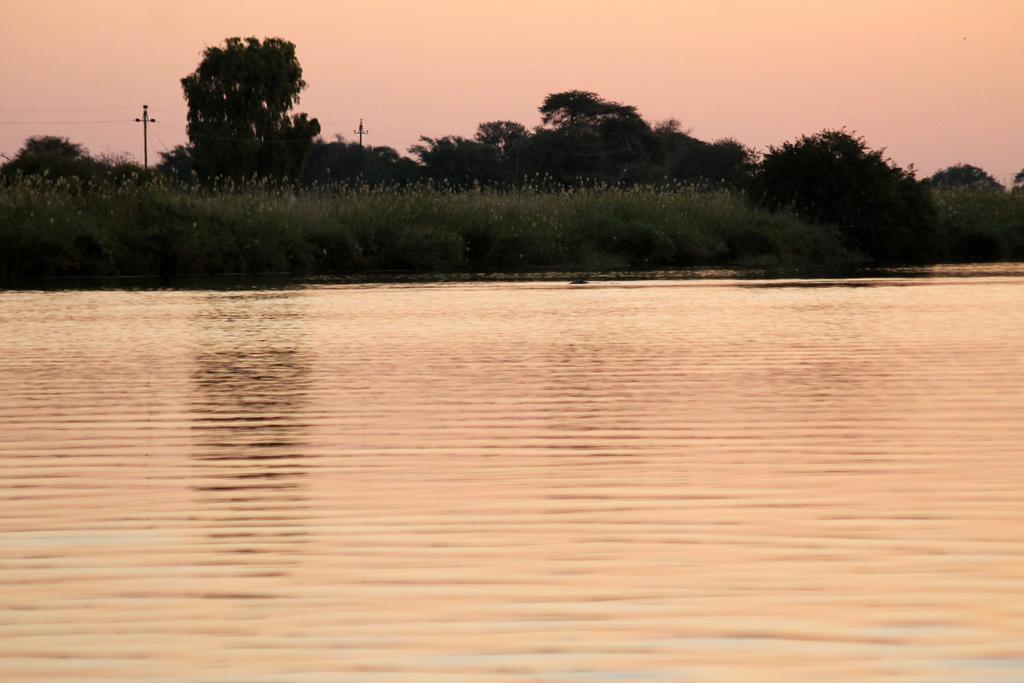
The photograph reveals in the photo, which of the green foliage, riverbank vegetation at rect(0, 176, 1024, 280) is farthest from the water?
the green foliage

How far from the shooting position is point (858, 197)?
5000 centimetres

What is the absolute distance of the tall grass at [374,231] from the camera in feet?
117

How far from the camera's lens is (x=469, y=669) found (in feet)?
13.5

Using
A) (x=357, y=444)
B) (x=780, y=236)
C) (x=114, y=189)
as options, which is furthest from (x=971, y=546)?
(x=780, y=236)

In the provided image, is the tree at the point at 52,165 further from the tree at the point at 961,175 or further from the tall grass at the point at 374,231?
the tree at the point at 961,175

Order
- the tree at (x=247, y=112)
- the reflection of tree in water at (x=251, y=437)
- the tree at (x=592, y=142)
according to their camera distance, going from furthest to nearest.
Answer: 1. the tree at (x=592, y=142)
2. the tree at (x=247, y=112)
3. the reflection of tree in water at (x=251, y=437)

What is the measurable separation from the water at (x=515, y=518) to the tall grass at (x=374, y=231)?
22.6m

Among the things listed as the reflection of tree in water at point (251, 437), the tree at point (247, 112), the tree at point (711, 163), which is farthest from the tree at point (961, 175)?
the reflection of tree in water at point (251, 437)

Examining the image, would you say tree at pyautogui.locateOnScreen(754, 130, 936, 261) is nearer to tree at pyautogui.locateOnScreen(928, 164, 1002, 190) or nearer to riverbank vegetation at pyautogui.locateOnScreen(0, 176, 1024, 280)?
riverbank vegetation at pyautogui.locateOnScreen(0, 176, 1024, 280)

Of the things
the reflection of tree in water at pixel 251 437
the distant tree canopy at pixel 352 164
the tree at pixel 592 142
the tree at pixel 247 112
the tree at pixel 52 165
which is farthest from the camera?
the distant tree canopy at pixel 352 164

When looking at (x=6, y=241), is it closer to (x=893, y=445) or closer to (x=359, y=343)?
(x=359, y=343)

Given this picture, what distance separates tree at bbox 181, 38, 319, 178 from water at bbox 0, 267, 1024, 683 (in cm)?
6130

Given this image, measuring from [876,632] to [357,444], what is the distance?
4332 millimetres

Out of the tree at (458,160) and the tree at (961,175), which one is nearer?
the tree at (458,160)
